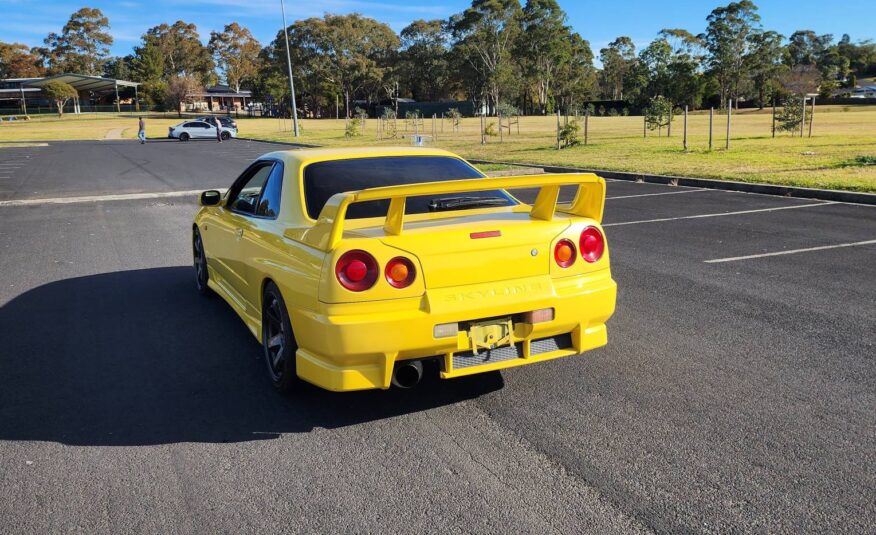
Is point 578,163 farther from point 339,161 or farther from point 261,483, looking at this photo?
point 261,483

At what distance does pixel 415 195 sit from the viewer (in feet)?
12.4

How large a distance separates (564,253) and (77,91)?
371 ft

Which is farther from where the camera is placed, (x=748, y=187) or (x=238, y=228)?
(x=748, y=187)

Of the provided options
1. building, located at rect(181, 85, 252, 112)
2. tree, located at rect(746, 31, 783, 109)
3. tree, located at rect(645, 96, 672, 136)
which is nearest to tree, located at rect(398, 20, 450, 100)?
building, located at rect(181, 85, 252, 112)

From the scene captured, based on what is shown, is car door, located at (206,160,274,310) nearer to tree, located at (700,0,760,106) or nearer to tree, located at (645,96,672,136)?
tree, located at (645,96,672,136)

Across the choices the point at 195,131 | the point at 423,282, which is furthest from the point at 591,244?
the point at 195,131

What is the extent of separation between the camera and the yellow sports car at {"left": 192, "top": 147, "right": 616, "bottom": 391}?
3.61m

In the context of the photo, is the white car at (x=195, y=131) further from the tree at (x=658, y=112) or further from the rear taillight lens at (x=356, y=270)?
the rear taillight lens at (x=356, y=270)

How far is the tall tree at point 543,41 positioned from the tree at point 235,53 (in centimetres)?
5154

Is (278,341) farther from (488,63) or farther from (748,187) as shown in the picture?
(488,63)

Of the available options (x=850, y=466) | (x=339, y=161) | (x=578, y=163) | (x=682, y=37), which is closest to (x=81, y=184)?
(x=578, y=163)

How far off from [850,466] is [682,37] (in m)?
87.5

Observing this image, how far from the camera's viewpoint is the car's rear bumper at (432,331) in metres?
3.58

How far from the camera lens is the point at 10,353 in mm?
5121
